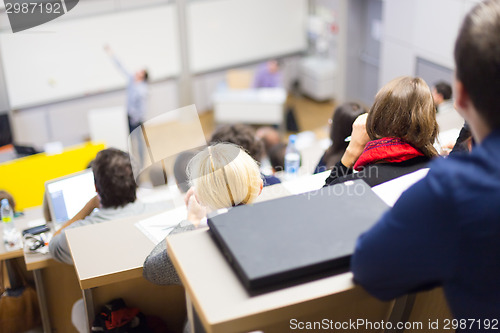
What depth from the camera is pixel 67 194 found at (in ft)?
10.3

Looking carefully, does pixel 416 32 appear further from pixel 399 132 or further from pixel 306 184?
pixel 306 184

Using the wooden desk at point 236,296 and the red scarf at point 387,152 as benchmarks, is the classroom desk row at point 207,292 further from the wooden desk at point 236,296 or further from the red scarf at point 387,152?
the red scarf at point 387,152

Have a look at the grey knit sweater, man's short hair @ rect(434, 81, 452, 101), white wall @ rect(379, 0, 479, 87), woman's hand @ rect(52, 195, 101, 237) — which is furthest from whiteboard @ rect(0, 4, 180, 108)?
the grey knit sweater

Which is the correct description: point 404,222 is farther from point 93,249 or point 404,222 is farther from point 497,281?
point 93,249

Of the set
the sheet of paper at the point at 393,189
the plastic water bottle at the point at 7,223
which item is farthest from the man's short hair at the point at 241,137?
the sheet of paper at the point at 393,189

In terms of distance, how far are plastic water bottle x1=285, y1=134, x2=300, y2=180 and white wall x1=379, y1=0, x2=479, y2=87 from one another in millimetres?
2536

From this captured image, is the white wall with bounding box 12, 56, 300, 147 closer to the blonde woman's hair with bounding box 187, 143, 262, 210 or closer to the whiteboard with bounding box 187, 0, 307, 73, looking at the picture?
the whiteboard with bounding box 187, 0, 307, 73

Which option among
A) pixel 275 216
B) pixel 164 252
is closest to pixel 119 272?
pixel 164 252

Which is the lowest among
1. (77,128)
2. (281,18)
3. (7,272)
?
(77,128)

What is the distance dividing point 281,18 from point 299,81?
1078 millimetres

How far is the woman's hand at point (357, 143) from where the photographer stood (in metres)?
2.01

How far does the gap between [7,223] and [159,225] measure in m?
1.62

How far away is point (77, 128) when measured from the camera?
24.8 ft

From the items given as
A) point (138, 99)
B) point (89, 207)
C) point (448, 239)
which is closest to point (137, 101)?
point (138, 99)
